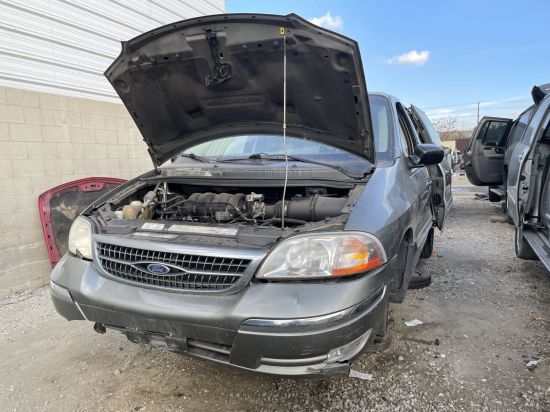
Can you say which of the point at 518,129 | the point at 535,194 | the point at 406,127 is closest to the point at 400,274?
the point at 406,127

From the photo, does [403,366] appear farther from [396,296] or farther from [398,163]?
[398,163]

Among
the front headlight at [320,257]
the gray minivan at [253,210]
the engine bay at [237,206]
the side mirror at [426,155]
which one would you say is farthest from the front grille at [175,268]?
the side mirror at [426,155]

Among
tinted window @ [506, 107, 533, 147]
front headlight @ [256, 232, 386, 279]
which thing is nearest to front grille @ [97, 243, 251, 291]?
front headlight @ [256, 232, 386, 279]

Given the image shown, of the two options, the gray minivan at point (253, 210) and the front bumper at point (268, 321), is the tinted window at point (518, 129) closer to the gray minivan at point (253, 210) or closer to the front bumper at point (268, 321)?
the gray minivan at point (253, 210)

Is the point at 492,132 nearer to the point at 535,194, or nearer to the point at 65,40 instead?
the point at 535,194

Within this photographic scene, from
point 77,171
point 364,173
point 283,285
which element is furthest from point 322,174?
point 77,171

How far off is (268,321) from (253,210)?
0.97 m

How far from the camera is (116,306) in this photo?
2.06m

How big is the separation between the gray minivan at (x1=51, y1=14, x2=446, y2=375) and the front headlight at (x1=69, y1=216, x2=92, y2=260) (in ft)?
A: 0.03

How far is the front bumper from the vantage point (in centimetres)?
175

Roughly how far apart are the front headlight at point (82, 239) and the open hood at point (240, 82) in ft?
3.46

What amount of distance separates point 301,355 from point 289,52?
5.87ft

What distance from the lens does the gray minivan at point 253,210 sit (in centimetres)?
183

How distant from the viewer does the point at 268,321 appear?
1.75 m
